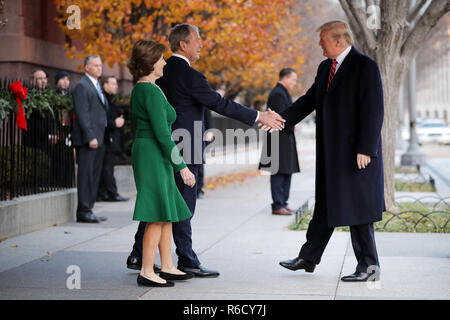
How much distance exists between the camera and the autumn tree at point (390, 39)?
10.1 metres

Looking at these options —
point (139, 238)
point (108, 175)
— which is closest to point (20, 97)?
point (139, 238)

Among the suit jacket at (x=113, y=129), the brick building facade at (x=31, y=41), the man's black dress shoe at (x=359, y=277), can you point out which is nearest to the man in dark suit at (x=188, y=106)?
the man's black dress shoe at (x=359, y=277)

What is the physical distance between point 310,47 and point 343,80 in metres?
36.1

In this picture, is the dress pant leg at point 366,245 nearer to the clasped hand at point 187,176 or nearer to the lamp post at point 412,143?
the clasped hand at point 187,176

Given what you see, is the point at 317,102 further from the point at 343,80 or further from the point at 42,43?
the point at 42,43

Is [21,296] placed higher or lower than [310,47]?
lower

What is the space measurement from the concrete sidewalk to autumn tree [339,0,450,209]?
6.23 feet

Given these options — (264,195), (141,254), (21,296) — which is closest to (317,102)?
(141,254)

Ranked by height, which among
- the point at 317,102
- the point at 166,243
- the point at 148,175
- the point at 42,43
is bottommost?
the point at 166,243

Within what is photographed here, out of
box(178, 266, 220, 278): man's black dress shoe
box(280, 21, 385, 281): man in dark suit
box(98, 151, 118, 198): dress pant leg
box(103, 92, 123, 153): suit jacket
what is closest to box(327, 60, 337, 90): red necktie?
box(280, 21, 385, 281): man in dark suit

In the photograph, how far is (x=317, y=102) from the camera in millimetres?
6250

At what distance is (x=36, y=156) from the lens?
938 cm

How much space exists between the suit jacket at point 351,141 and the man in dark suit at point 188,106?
2.50 feet
